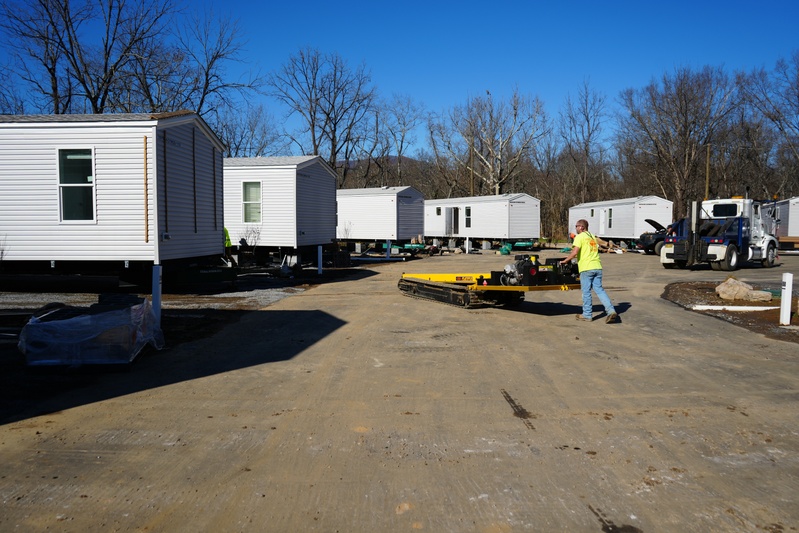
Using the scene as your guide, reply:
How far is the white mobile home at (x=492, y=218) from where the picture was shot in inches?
1363

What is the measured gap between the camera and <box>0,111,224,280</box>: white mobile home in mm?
13078

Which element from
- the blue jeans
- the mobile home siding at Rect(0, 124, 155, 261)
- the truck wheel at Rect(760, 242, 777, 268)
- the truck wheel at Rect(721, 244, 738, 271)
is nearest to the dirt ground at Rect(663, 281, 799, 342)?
the blue jeans

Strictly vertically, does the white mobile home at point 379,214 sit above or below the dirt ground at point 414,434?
above

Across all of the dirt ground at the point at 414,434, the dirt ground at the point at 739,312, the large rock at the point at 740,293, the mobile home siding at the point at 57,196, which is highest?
the mobile home siding at the point at 57,196

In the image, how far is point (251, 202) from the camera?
20703mm

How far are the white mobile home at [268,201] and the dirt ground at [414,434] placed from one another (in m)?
10.6

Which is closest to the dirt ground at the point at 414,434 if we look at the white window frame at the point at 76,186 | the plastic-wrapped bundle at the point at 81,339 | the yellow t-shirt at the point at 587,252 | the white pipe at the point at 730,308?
the plastic-wrapped bundle at the point at 81,339

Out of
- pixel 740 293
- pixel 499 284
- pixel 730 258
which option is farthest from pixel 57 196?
pixel 730 258

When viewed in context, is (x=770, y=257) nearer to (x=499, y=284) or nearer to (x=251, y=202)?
(x=499, y=284)

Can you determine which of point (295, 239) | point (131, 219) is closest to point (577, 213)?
point (295, 239)

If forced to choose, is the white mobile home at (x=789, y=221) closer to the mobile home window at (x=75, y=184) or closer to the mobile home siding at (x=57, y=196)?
the mobile home siding at (x=57, y=196)

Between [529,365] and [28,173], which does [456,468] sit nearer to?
[529,365]

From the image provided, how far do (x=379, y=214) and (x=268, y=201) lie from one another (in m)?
11.2

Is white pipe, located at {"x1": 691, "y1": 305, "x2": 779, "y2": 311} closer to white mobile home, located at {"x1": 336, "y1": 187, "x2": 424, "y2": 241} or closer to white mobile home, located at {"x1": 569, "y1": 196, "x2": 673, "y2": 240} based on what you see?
white mobile home, located at {"x1": 336, "y1": 187, "x2": 424, "y2": 241}
